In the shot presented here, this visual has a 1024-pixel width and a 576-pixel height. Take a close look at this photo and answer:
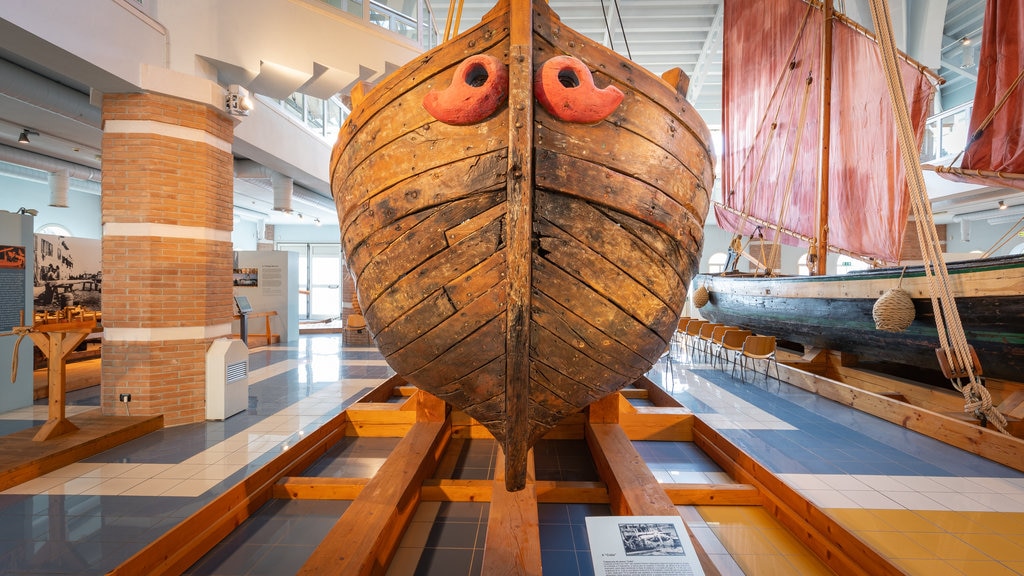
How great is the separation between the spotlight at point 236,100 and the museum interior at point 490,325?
0.04m

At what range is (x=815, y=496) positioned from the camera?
2.64 meters

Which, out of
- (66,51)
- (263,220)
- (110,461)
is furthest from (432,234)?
(263,220)

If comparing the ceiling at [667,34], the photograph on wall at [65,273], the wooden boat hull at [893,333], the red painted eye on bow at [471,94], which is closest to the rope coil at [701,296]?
the wooden boat hull at [893,333]

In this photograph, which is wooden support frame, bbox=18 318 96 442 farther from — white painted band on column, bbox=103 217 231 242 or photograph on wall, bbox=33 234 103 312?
photograph on wall, bbox=33 234 103 312

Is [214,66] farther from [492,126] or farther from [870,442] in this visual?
[870,442]

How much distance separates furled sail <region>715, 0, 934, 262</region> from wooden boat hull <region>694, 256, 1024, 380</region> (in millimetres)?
1542

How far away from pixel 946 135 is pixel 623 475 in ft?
39.5

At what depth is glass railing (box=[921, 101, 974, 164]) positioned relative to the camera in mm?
8781

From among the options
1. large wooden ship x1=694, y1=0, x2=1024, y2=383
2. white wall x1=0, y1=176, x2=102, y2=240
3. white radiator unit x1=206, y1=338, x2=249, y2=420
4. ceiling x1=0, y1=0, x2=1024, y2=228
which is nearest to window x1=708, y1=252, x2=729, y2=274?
ceiling x1=0, y1=0, x2=1024, y2=228

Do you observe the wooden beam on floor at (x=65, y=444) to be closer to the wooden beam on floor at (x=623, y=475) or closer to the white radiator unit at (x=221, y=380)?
the white radiator unit at (x=221, y=380)

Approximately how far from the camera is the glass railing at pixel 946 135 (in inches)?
346

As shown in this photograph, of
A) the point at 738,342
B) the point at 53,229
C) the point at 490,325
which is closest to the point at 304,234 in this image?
the point at 53,229

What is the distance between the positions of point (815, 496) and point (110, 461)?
16.0 ft

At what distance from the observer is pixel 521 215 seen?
138cm
